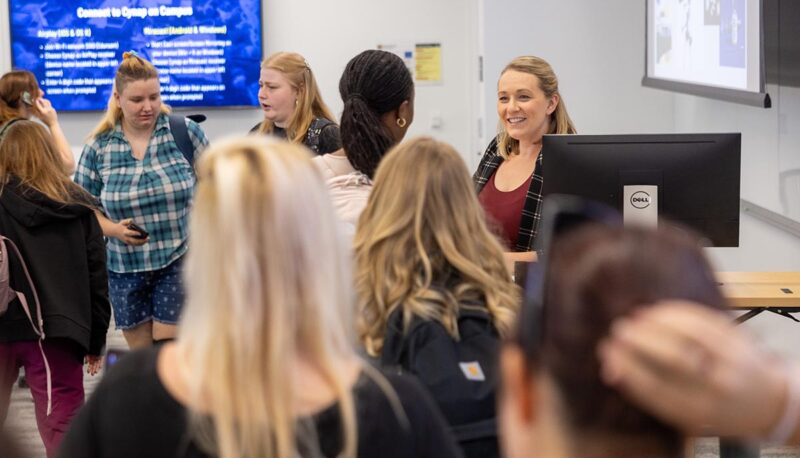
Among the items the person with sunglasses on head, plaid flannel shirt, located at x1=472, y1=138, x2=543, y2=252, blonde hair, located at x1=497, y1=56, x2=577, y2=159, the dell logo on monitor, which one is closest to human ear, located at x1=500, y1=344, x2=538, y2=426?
the person with sunglasses on head

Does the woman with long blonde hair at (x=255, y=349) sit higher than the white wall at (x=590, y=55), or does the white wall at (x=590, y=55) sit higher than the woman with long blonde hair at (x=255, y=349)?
the white wall at (x=590, y=55)

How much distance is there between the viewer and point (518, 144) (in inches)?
150

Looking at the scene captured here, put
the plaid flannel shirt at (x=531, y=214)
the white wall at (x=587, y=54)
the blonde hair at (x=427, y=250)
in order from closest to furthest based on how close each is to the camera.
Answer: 1. the blonde hair at (x=427, y=250)
2. the plaid flannel shirt at (x=531, y=214)
3. the white wall at (x=587, y=54)

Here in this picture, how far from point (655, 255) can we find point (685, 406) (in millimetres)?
106

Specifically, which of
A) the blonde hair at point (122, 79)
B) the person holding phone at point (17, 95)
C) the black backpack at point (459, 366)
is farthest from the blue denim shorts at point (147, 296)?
the black backpack at point (459, 366)

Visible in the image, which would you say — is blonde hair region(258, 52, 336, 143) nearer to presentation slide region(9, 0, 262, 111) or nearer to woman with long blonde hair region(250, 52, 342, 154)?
woman with long blonde hair region(250, 52, 342, 154)

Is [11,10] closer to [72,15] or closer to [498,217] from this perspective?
[72,15]

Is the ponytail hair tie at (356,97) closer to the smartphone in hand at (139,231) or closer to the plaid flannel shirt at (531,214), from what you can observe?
the plaid flannel shirt at (531,214)

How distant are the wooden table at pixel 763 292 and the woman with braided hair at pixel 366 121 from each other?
1.03 m

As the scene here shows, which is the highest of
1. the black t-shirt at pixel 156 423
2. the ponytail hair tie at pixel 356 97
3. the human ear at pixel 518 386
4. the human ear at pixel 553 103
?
the ponytail hair tie at pixel 356 97

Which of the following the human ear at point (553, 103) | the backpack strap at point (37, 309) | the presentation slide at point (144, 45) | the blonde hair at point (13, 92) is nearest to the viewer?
the backpack strap at point (37, 309)

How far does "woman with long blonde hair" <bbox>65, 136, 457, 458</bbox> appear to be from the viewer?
1.22 metres

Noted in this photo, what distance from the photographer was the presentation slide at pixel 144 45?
7820 mm

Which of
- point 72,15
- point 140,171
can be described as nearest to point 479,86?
point 72,15
